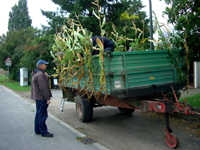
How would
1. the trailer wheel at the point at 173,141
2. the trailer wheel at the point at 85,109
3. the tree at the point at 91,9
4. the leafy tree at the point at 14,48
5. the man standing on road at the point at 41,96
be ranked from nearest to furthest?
the trailer wheel at the point at 173,141
the man standing on road at the point at 41,96
the trailer wheel at the point at 85,109
the tree at the point at 91,9
the leafy tree at the point at 14,48

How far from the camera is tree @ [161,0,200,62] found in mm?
4879

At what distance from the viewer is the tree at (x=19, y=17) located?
4925 cm

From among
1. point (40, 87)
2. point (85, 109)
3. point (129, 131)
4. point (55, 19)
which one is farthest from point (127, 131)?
point (55, 19)

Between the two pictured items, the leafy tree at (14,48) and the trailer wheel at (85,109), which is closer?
the trailer wheel at (85,109)

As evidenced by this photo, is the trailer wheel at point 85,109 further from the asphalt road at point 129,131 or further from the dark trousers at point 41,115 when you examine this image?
the dark trousers at point 41,115

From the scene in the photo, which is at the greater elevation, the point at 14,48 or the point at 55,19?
the point at 55,19

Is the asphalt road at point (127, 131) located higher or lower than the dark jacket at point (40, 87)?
lower

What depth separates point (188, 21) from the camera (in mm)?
4898

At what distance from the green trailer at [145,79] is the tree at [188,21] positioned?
1.16 feet

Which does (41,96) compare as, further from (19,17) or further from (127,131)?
(19,17)

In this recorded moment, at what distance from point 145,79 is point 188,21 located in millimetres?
1843

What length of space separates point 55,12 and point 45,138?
56.3 feet

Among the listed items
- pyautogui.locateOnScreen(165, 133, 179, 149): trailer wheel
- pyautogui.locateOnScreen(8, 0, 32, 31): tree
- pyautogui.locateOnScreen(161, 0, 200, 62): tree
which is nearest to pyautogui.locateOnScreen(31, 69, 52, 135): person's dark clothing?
pyautogui.locateOnScreen(165, 133, 179, 149): trailer wheel

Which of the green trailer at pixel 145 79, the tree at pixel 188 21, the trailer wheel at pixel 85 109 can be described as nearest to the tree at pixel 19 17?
the trailer wheel at pixel 85 109
